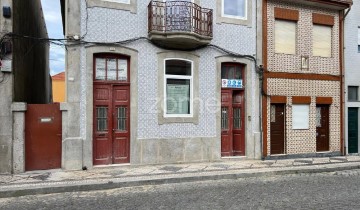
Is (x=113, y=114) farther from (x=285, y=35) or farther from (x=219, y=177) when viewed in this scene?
(x=285, y=35)

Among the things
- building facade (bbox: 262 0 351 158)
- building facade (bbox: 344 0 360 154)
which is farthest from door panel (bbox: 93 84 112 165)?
building facade (bbox: 344 0 360 154)

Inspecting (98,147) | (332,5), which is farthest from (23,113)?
(332,5)

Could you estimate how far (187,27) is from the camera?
10.6m

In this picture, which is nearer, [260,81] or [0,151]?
[0,151]

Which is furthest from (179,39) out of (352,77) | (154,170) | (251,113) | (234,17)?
(352,77)

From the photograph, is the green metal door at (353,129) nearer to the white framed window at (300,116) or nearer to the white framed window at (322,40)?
the white framed window at (300,116)

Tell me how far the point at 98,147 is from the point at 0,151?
8.91 feet

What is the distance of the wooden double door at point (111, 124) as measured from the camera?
407 inches

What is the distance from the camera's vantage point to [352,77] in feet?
47.1

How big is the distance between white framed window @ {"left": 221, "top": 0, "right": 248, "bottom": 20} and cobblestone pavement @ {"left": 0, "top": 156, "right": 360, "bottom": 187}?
5419 mm

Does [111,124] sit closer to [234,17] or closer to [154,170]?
[154,170]

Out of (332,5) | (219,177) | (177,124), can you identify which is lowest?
(219,177)

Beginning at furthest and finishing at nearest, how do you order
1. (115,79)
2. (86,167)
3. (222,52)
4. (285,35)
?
(285,35)
(222,52)
(115,79)
(86,167)

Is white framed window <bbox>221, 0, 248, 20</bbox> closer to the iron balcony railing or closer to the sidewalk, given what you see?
the iron balcony railing
